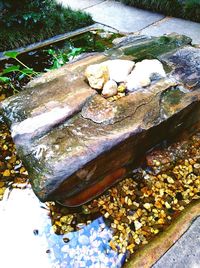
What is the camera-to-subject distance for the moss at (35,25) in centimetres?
385

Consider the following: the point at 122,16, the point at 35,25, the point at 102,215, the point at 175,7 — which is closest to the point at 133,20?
the point at 122,16

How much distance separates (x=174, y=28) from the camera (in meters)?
4.14

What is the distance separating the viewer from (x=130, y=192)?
2.17m

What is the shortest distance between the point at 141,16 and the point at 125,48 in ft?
7.00

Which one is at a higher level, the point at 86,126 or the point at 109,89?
the point at 109,89

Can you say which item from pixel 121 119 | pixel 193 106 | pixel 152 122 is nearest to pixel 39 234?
pixel 121 119

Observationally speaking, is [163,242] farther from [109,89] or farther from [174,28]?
[174,28]

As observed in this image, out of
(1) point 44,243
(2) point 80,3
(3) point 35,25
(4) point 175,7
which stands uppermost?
(4) point 175,7

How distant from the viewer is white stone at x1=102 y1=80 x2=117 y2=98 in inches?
83.7

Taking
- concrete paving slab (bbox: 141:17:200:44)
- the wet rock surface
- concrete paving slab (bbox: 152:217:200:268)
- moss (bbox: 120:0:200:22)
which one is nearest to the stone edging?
concrete paving slab (bbox: 152:217:200:268)

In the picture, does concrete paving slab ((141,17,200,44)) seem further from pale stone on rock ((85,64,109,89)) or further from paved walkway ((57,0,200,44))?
pale stone on rock ((85,64,109,89))

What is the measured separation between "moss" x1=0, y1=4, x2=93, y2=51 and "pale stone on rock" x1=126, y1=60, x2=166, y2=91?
213cm

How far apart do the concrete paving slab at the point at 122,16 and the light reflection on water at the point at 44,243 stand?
3025mm

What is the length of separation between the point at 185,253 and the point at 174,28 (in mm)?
3279
